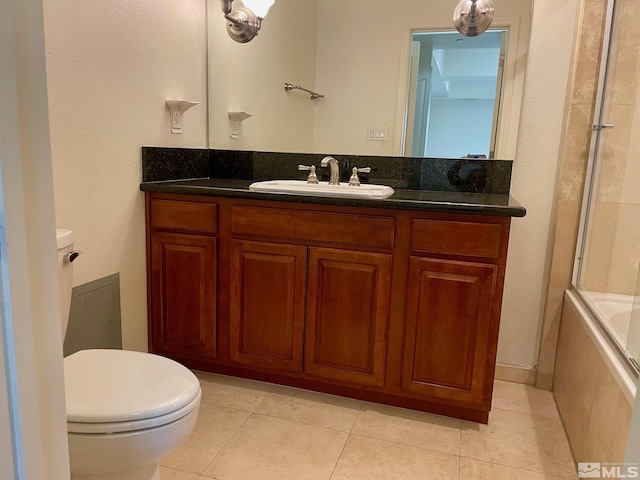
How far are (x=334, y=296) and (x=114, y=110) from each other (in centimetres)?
109

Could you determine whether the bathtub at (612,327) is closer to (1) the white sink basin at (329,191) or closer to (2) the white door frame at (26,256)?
(1) the white sink basin at (329,191)

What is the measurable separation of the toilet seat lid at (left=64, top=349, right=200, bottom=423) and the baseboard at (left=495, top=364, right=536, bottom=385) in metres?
1.55

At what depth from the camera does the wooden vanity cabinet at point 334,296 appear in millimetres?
1728

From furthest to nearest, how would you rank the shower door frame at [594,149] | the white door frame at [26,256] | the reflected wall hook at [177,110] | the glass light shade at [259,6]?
the glass light shade at [259,6] < the reflected wall hook at [177,110] < the shower door frame at [594,149] < the white door frame at [26,256]

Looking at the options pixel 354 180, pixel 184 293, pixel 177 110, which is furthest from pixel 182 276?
pixel 354 180

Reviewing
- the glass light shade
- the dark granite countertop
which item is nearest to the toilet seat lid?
the dark granite countertop

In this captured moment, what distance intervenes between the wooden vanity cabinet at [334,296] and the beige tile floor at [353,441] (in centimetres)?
9

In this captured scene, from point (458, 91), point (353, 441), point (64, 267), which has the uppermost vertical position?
point (458, 91)

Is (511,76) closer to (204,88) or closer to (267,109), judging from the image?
(267,109)

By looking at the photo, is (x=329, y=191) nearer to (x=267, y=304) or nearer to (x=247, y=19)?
A: (x=267, y=304)

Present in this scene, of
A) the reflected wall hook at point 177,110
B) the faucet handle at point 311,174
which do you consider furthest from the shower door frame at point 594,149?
the reflected wall hook at point 177,110

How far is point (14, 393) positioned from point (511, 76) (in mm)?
2104

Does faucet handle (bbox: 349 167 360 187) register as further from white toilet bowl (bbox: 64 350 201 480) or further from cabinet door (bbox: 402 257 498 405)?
white toilet bowl (bbox: 64 350 201 480)

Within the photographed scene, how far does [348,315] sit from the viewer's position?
1.87 meters
